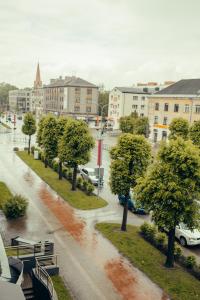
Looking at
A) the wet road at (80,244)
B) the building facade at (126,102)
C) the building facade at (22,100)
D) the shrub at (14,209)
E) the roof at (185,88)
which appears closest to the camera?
the wet road at (80,244)

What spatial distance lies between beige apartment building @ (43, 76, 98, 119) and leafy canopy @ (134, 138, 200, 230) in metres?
96.9

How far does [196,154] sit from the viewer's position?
1648 cm

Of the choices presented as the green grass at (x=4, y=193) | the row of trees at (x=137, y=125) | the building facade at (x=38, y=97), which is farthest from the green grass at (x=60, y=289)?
the building facade at (x=38, y=97)

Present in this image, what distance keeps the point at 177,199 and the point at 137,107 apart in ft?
268

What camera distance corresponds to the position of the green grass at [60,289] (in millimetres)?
13984

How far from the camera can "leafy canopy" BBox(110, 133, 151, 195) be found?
2094 cm

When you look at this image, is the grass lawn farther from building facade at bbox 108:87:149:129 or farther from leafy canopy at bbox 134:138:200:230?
building facade at bbox 108:87:149:129

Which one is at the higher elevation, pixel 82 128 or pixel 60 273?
pixel 82 128

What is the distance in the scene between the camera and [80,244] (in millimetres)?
19328

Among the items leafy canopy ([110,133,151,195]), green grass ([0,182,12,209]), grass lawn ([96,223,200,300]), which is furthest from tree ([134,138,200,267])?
green grass ([0,182,12,209])

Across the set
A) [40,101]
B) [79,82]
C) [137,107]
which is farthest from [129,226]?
[40,101]

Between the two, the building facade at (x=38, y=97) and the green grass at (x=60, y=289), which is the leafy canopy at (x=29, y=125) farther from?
the building facade at (x=38, y=97)

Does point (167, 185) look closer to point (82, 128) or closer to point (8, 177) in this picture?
point (82, 128)

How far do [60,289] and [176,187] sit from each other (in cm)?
732
